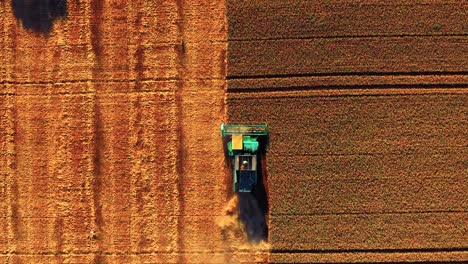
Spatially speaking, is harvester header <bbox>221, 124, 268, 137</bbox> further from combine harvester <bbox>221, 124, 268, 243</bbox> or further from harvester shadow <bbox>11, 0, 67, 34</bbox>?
harvester shadow <bbox>11, 0, 67, 34</bbox>

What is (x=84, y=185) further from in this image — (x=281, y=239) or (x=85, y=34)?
(x=281, y=239)

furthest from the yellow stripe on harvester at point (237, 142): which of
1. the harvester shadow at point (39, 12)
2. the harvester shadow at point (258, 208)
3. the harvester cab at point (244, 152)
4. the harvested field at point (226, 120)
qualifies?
the harvester shadow at point (39, 12)

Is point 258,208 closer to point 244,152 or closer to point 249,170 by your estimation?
point 249,170

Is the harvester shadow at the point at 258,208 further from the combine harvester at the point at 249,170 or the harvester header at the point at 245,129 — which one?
the harvester header at the point at 245,129

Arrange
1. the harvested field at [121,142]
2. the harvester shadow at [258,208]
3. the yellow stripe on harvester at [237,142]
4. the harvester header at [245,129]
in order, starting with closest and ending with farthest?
the yellow stripe on harvester at [237,142] → the harvester header at [245,129] → the harvester shadow at [258,208] → the harvested field at [121,142]

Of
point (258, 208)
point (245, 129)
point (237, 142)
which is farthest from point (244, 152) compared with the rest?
point (258, 208)

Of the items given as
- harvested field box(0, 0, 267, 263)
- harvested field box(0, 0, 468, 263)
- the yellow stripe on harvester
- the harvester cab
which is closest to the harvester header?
the harvester cab

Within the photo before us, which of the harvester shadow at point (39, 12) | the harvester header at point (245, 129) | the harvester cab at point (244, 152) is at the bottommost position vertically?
the harvester cab at point (244, 152)
